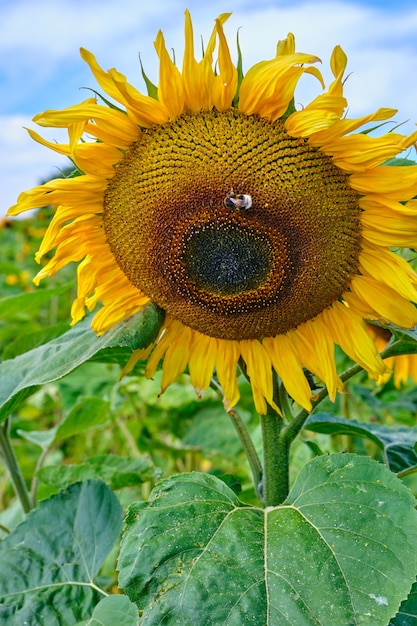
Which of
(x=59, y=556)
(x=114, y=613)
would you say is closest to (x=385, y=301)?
(x=114, y=613)

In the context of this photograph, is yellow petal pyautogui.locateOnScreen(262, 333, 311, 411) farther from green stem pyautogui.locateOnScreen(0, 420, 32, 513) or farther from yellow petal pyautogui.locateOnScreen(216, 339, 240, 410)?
green stem pyautogui.locateOnScreen(0, 420, 32, 513)

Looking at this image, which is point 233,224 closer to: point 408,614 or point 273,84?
point 273,84

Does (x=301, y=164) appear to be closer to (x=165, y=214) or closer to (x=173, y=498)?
(x=165, y=214)

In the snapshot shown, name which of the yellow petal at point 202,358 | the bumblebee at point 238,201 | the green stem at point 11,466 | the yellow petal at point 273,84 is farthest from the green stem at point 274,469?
the green stem at point 11,466

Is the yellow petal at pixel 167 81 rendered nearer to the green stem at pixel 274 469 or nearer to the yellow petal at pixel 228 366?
the yellow petal at pixel 228 366

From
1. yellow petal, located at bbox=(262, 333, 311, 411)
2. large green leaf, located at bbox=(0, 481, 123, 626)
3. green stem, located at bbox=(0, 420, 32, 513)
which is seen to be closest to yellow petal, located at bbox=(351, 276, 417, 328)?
yellow petal, located at bbox=(262, 333, 311, 411)

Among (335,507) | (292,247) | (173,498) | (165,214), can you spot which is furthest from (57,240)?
(335,507)
